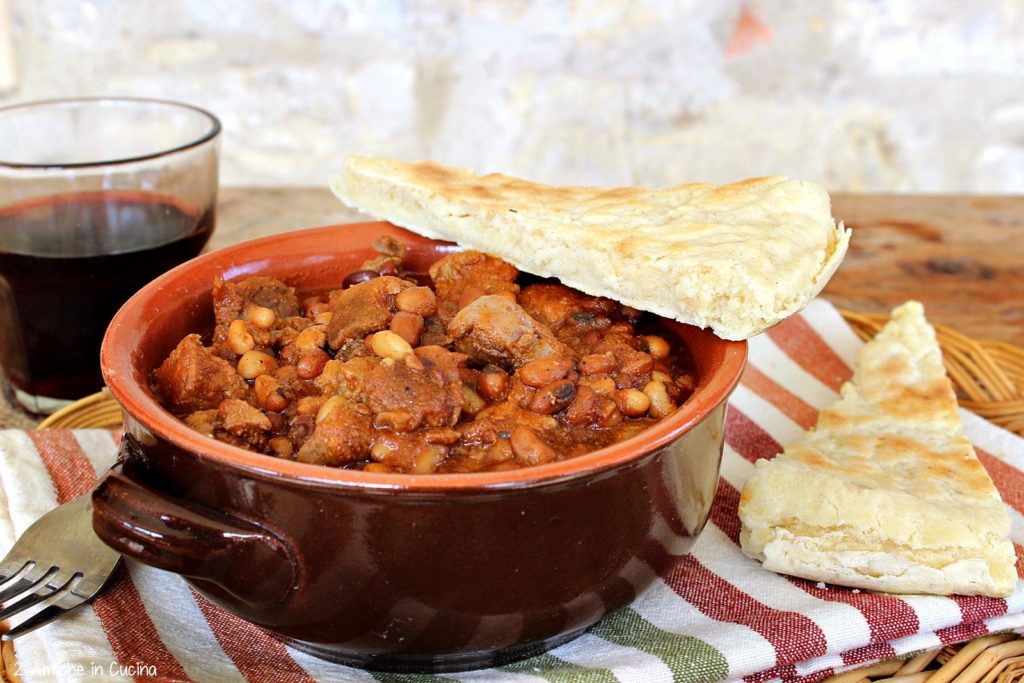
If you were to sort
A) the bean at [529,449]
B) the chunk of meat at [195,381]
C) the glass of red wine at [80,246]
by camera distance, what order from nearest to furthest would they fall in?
the bean at [529,449]
the chunk of meat at [195,381]
the glass of red wine at [80,246]

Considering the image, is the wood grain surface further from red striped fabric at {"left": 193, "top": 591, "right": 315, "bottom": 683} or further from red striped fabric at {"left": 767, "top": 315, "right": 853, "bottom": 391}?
red striped fabric at {"left": 193, "top": 591, "right": 315, "bottom": 683}

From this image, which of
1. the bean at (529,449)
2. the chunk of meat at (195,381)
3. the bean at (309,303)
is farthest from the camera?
the bean at (309,303)

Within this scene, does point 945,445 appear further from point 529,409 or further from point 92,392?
point 92,392

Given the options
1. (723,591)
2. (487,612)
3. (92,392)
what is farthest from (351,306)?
(92,392)

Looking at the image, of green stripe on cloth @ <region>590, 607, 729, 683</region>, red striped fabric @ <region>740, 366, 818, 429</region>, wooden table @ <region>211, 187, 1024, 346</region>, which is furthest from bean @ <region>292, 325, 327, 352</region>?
wooden table @ <region>211, 187, 1024, 346</region>

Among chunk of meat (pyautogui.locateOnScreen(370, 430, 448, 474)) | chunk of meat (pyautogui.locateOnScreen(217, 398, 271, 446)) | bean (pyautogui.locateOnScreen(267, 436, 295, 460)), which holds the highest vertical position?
chunk of meat (pyautogui.locateOnScreen(370, 430, 448, 474))

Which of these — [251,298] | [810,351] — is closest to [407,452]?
[251,298]

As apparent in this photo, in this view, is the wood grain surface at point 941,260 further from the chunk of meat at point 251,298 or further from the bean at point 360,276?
the chunk of meat at point 251,298

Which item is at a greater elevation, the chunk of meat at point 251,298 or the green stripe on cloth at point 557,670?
the chunk of meat at point 251,298

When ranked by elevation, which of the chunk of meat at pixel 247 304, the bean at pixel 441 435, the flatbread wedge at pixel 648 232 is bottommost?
the chunk of meat at pixel 247 304

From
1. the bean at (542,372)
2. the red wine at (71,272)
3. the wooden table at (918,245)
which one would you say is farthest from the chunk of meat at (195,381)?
the wooden table at (918,245)
